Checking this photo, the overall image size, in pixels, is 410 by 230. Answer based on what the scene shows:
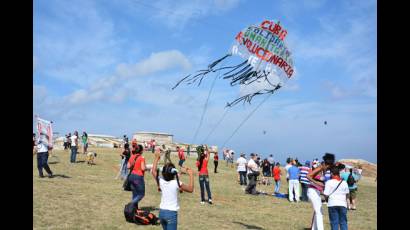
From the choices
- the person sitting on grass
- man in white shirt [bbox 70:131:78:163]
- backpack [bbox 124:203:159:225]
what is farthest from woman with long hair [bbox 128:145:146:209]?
man in white shirt [bbox 70:131:78:163]

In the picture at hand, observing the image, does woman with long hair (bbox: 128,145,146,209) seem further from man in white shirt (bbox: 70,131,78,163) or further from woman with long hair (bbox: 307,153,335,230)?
man in white shirt (bbox: 70,131,78,163)

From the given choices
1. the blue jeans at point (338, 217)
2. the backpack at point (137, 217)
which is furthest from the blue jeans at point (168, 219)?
the blue jeans at point (338, 217)

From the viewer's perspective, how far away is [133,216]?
10.7 m

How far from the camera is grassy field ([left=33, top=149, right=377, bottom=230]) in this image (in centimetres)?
1083

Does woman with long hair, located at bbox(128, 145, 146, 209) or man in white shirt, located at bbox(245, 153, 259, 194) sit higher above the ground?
woman with long hair, located at bbox(128, 145, 146, 209)

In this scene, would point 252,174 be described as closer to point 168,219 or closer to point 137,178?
point 137,178

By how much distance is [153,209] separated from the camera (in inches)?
512

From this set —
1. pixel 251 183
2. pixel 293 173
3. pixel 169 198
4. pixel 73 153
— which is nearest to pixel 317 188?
pixel 169 198

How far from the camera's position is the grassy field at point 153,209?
10.8 metres
